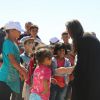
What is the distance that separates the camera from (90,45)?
5.61m

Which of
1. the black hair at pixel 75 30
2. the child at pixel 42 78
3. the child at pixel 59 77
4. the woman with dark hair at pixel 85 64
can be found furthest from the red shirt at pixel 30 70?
the black hair at pixel 75 30

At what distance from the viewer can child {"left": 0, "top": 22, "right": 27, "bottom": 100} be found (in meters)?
6.83

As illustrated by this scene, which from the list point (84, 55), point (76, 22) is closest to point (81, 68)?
Answer: point (84, 55)

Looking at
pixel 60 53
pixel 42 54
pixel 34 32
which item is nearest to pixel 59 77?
pixel 60 53

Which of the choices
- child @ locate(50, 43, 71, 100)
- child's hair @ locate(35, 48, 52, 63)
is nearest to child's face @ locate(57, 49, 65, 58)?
child @ locate(50, 43, 71, 100)

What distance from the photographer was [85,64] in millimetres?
5656

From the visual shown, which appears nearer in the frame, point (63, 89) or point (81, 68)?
point (81, 68)

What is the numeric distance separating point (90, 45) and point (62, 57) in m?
3.68

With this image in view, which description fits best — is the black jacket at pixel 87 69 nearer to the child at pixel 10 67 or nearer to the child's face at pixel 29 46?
the child at pixel 10 67

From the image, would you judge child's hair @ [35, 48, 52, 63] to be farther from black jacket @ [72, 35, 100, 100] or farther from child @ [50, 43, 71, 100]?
child @ [50, 43, 71, 100]

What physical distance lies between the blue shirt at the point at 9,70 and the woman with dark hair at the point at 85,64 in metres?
1.41

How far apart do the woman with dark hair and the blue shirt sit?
4.63 feet

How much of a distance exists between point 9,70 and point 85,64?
5.66ft

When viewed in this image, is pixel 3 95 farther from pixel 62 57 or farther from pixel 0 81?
pixel 62 57
